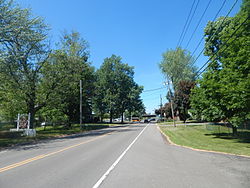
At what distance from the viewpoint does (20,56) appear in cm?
1950

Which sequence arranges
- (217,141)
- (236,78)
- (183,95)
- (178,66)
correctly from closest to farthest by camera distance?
(236,78) → (217,141) → (183,95) → (178,66)

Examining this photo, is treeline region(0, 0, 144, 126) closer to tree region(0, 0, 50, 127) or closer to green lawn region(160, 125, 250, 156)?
tree region(0, 0, 50, 127)

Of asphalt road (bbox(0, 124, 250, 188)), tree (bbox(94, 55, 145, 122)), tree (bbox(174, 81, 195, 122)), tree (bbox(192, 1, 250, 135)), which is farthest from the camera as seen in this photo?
tree (bbox(94, 55, 145, 122))

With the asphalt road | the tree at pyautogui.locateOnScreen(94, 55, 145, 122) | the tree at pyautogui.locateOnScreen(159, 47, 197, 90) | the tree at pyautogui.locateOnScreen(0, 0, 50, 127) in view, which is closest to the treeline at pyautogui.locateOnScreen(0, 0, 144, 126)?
the tree at pyautogui.locateOnScreen(0, 0, 50, 127)

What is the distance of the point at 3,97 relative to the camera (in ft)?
78.4

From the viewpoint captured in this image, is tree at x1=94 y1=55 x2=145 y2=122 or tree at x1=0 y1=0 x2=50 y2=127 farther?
tree at x1=94 y1=55 x2=145 y2=122

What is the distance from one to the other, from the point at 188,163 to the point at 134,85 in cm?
5529

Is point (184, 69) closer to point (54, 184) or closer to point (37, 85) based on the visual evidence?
point (37, 85)

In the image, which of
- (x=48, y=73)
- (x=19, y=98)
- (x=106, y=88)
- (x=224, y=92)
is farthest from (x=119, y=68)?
(x=224, y=92)

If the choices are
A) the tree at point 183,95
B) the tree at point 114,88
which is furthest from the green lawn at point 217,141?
the tree at point 114,88

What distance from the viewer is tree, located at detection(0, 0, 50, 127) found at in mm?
18125

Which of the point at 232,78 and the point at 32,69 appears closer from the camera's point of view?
the point at 232,78

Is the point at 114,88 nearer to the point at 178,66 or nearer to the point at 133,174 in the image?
the point at 178,66

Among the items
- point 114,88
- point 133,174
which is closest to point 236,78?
point 133,174
